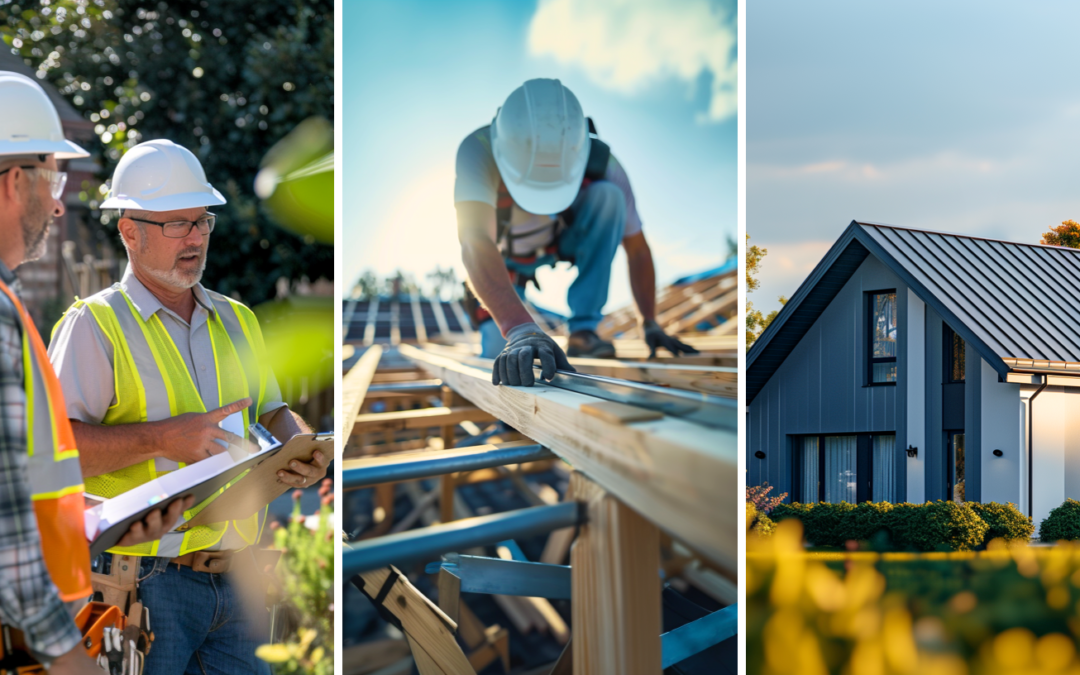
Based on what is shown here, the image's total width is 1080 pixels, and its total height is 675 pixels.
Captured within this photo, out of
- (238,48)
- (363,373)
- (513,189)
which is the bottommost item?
(363,373)

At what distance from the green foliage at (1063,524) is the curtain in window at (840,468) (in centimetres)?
193

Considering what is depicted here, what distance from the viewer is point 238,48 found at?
504 centimetres

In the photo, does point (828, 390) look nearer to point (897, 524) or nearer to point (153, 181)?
point (897, 524)

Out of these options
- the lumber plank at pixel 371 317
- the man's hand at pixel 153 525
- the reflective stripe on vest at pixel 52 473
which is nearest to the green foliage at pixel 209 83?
the lumber plank at pixel 371 317

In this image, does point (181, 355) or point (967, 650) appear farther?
point (967, 650)

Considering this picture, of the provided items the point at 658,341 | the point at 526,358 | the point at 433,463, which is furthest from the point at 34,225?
the point at 658,341

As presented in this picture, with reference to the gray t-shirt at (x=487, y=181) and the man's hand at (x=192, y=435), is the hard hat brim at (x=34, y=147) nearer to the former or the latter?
the man's hand at (x=192, y=435)

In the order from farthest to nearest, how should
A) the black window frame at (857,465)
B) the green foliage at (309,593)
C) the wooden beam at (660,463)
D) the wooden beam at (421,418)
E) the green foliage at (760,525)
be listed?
the black window frame at (857,465) → the green foliage at (760,525) → the green foliage at (309,593) → the wooden beam at (421,418) → the wooden beam at (660,463)

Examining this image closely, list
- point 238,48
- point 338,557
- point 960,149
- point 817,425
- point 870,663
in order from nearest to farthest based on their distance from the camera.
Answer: point 338,557
point 870,663
point 238,48
point 960,149
point 817,425

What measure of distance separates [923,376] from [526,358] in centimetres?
649

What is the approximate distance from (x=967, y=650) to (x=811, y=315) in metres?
5.63

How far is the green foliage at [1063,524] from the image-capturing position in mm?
5504

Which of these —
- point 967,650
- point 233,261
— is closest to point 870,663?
point 967,650

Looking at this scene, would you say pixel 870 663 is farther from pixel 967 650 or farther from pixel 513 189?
pixel 513 189
